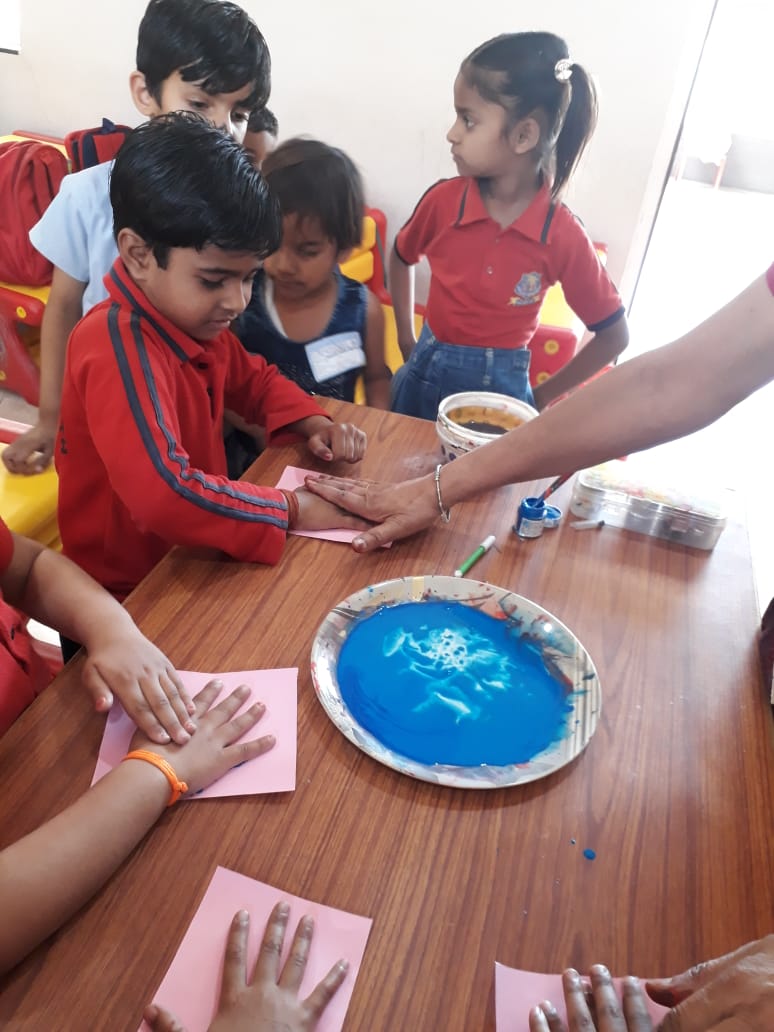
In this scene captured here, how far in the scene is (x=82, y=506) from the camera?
1.13 metres

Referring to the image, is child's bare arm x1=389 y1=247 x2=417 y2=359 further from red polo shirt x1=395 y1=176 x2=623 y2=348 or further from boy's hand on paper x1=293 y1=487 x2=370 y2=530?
boy's hand on paper x1=293 y1=487 x2=370 y2=530

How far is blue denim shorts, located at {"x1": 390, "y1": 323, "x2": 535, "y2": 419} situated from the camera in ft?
5.49

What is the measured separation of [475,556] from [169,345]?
0.53 m

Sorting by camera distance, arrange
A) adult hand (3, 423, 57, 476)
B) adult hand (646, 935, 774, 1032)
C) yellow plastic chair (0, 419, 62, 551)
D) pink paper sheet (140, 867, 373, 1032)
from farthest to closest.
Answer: adult hand (3, 423, 57, 476) → yellow plastic chair (0, 419, 62, 551) → pink paper sheet (140, 867, 373, 1032) → adult hand (646, 935, 774, 1032)

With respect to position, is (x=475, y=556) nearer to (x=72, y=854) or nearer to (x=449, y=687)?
(x=449, y=687)

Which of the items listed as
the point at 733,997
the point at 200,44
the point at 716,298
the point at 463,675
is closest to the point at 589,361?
the point at 200,44

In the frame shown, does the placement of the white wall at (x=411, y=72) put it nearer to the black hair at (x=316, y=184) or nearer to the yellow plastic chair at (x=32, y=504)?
the black hair at (x=316, y=184)

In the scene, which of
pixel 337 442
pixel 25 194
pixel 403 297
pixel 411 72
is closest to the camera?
pixel 337 442

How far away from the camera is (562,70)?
4.66 feet

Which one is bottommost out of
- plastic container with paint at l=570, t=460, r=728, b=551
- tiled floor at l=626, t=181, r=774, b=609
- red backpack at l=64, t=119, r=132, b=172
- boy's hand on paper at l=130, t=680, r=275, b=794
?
tiled floor at l=626, t=181, r=774, b=609

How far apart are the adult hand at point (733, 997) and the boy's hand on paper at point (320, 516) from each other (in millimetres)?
678

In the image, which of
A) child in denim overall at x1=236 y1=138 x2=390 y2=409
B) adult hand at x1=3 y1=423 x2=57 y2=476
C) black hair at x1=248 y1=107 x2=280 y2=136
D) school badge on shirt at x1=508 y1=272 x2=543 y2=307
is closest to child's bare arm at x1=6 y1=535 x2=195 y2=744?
adult hand at x1=3 y1=423 x2=57 y2=476


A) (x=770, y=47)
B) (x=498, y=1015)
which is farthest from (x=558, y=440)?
(x=770, y=47)

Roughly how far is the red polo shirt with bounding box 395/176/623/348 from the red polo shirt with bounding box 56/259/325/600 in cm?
73
